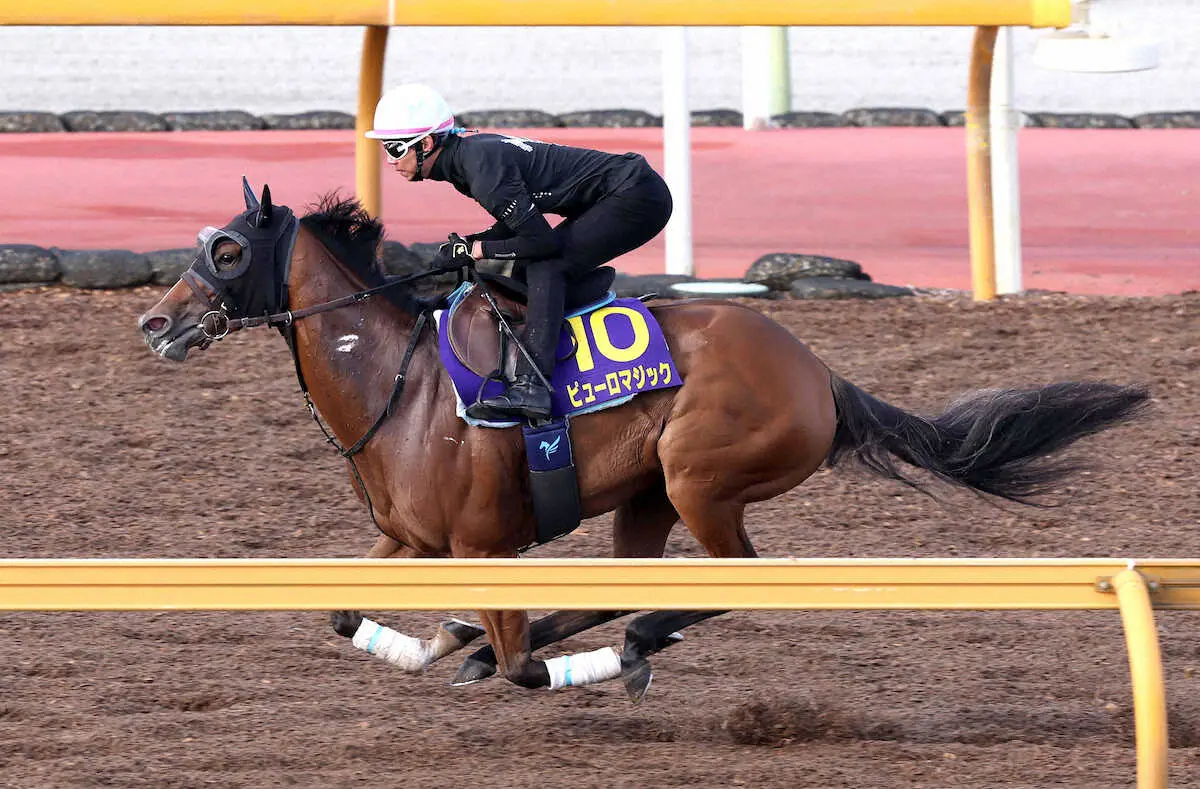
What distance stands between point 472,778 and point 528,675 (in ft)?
1.84

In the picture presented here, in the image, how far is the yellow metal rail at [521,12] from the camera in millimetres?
8266

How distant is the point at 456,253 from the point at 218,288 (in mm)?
703

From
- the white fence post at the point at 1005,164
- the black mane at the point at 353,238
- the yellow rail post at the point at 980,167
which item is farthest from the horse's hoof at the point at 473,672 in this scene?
the white fence post at the point at 1005,164

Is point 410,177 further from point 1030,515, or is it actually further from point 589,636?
point 1030,515

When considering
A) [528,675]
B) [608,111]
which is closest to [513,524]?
[528,675]

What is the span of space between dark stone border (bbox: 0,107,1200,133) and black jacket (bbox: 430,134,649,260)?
10.3 metres

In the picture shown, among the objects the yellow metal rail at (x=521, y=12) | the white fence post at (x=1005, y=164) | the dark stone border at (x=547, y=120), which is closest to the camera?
the yellow metal rail at (x=521, y=12)

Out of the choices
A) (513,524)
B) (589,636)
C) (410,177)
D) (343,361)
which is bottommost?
(589,636)

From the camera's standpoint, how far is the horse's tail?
5.50 meters

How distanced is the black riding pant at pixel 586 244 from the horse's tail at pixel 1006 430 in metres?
0.90

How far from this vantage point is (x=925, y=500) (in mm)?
7309

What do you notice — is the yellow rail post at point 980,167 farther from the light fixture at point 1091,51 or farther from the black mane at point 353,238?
the black mane at point 353,238

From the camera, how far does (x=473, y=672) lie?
5281 mm

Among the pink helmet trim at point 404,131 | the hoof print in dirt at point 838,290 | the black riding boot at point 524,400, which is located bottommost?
the hoof print in dirt at point 838,290
